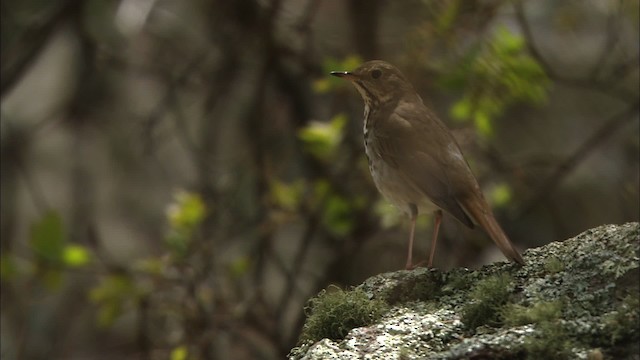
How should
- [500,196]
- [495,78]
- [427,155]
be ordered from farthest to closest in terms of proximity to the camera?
[500,196], [495,78], [427,155]

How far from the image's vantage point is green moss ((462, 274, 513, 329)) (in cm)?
226

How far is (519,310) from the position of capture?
2182mm

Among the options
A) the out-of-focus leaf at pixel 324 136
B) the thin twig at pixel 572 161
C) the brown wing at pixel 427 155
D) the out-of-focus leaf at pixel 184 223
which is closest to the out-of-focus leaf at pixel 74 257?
the out-of-focus leaf at pixel 184 223

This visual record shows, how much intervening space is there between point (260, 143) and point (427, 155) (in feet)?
10.5

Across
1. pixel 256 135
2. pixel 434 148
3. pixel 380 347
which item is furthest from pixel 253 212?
pixel 380 347

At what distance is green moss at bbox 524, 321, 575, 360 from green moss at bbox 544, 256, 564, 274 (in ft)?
0.93

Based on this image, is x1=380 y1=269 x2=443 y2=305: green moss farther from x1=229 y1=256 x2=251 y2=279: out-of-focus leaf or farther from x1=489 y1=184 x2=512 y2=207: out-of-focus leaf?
x1=229 y1=256 x2=251 y2=279: out-of-focus leaf

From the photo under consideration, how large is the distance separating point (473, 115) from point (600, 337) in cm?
316

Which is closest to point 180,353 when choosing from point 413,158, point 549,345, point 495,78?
point 495,78

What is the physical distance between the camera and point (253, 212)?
20.1ft

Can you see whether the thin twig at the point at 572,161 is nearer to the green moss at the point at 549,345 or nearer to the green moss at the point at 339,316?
the green moss at the point at 339,316

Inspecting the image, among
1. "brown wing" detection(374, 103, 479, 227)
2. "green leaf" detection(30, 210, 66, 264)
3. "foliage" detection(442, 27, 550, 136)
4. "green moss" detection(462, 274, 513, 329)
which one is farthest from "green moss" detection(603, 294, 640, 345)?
"green leaf" detection(30, 210, 66, 264)

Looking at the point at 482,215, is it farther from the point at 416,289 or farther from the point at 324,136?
the point at 324,136

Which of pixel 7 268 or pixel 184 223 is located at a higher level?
pixel 184 223
